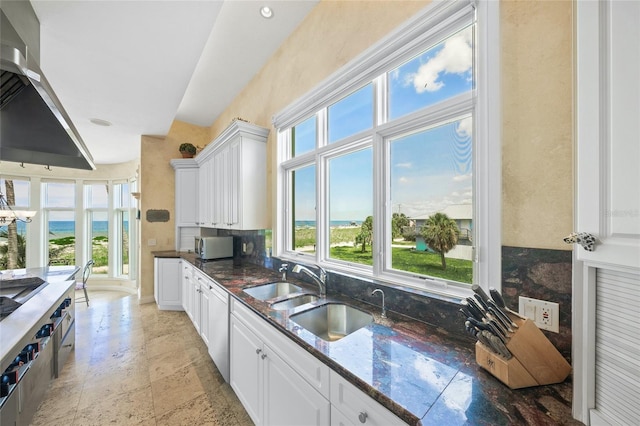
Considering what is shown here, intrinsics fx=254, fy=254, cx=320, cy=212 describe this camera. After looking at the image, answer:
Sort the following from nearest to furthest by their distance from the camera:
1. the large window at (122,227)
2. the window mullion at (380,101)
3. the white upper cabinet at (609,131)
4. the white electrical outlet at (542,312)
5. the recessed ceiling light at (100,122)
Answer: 1. the white upper cabinet at (609,131)
2. the white electrical outlet at (542,312)
3. the window mullion at (380,101)
4. the recessed ceiling light at (100,122)
5. the large window at (122,227)

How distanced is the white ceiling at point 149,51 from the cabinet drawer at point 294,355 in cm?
229

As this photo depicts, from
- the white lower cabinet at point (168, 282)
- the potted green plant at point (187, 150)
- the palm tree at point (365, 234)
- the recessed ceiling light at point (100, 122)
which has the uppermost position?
the recessed ceiling light at point (100, 122)

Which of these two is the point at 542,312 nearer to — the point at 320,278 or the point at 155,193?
the point at 320,278

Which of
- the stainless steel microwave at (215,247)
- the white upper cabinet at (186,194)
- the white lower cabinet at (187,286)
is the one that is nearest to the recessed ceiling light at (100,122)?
the white upper cabinet at (186,194)

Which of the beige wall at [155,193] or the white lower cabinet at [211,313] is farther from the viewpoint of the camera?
the beige wall at [155,193]

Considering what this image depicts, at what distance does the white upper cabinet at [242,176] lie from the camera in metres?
2.84

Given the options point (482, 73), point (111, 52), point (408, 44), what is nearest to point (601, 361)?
point (482, 73)

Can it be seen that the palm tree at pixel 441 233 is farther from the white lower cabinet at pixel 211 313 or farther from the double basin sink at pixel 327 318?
the white lower cabinet at pixel 211 313

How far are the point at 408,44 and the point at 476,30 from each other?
0.39 m

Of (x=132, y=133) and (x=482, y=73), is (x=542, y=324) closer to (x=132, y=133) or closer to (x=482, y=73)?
(x=482, y=73)

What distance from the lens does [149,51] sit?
229 centimetres

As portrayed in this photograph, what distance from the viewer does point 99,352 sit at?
2.83m

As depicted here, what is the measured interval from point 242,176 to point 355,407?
2426 mm

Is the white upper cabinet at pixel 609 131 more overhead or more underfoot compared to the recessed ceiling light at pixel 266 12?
more underfoot
